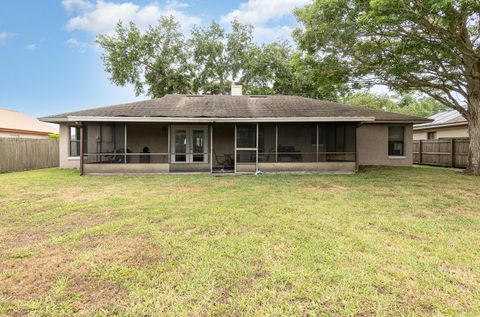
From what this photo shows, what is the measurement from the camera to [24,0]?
15289 mm

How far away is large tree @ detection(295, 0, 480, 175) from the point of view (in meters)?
8.24

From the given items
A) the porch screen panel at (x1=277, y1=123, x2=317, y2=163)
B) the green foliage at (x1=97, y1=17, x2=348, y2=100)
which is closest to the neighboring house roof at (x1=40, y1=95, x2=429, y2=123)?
the porch screen panel at (x1=277, y1=123, x2=317, y2=163)

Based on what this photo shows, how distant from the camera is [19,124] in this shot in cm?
2002

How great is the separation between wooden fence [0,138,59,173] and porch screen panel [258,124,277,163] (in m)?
11.4

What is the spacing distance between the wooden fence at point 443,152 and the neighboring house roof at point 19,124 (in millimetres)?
25947

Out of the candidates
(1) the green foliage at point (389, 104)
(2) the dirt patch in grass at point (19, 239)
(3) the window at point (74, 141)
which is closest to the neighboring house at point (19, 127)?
(3) the window at point (74, 141)

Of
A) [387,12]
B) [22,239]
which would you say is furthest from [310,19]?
[22,239]

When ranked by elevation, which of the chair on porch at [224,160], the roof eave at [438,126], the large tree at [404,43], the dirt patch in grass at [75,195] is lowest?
the dirt patch in grass at [75,195]

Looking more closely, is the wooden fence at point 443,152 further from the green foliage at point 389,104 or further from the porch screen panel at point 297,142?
the green foliage at point 389,104

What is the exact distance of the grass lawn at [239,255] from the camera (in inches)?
96.3

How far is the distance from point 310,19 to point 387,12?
3.14 m

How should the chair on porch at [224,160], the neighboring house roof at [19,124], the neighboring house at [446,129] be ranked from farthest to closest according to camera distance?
the neighboring house roof at [19,124] → the neighboring house at [446,129] → the chair on porch at [224,160]

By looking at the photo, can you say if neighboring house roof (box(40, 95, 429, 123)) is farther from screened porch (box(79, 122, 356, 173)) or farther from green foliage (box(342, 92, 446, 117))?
green foliage (box(342, 92, 446, 117))

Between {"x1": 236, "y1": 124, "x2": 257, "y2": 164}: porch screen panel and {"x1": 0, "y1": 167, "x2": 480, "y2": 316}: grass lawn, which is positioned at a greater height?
{"x1": 236, "y1": 124, "x2": 257, "y2": 164}: porch screen panel
